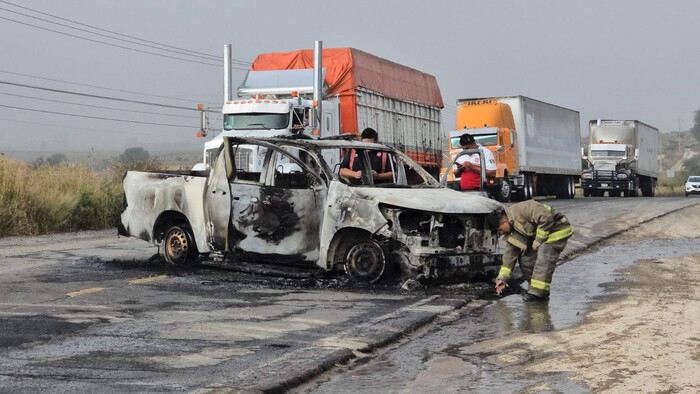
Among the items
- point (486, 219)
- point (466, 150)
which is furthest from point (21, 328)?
point (466, 150)

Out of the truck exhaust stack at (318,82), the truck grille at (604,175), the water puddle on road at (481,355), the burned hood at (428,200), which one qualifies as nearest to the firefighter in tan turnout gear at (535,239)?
the water puddle on road at (481,355)

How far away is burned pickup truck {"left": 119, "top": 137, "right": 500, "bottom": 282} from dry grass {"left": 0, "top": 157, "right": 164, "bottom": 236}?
761 cm

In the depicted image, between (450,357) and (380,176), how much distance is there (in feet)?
17.6

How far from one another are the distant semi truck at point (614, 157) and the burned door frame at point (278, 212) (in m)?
42.6

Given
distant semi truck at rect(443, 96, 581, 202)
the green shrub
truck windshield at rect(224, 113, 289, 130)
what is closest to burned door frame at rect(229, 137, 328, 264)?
the green shrub

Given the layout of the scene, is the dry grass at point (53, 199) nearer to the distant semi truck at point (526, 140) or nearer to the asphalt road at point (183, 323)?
the asphalt road at point (183, 323)

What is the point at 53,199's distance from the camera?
2183 cm

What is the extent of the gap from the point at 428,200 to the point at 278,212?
5.87ft

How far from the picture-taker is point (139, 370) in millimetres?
7121

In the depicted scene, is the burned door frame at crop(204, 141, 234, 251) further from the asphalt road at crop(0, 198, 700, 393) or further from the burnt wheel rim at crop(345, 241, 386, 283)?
the burnt wheel rim at crop(345, 241, 386, 283)

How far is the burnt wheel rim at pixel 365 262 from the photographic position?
38.3 ft

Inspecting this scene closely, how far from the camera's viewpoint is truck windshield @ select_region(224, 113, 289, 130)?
2359cm

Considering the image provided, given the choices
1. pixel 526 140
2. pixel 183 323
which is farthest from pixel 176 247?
pixel 526 140

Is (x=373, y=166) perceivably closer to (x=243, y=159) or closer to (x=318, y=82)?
(x=243, y=159)
